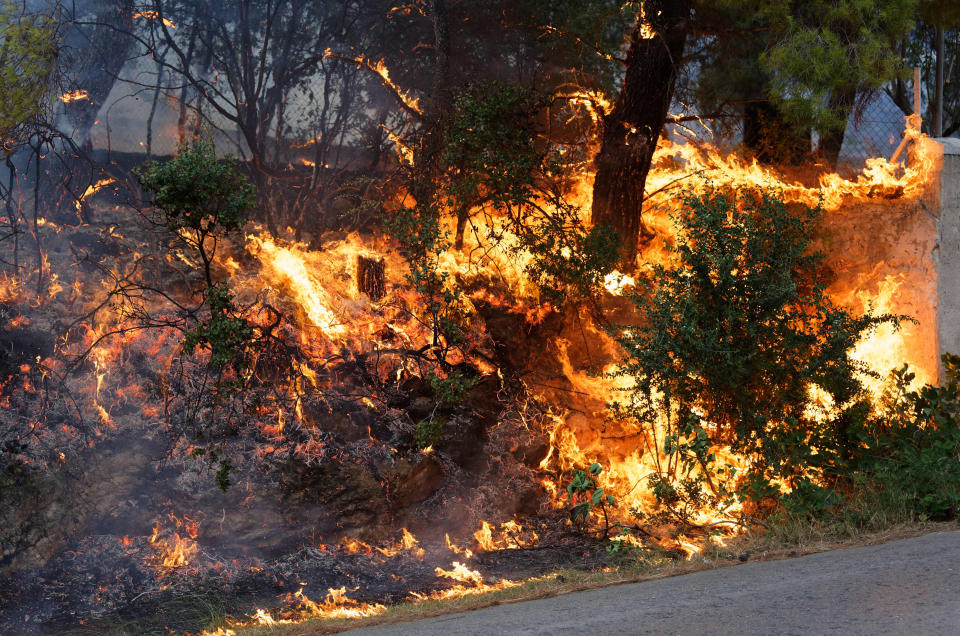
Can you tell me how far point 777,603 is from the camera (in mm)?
4789

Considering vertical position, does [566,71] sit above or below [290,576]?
above

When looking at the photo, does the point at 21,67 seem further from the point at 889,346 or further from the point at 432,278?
the point at 889,346

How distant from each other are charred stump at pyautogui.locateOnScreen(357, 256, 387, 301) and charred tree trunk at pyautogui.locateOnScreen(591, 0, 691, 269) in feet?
9.66

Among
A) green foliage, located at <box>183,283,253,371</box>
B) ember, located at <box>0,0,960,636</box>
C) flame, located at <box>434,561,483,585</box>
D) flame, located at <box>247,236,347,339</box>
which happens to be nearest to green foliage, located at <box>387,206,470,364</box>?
ember, located at <box>0,0,960,636</box>

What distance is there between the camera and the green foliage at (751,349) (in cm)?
773

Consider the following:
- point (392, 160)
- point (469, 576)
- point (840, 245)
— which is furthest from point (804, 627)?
point (392, 160)

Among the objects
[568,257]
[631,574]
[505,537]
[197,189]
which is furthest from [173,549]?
[568,257]

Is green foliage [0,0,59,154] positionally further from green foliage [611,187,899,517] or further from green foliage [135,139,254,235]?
green foliage [611,187,899,517]

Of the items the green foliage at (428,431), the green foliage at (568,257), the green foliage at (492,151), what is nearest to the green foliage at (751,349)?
the green foliage at (568,257)

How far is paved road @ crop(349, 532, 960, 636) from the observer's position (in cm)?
439

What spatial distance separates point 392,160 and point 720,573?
8063 millimetres

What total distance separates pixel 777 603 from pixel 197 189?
22.8ft

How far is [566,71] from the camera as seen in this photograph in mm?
12469

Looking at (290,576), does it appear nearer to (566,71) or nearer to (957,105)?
(566,71)
